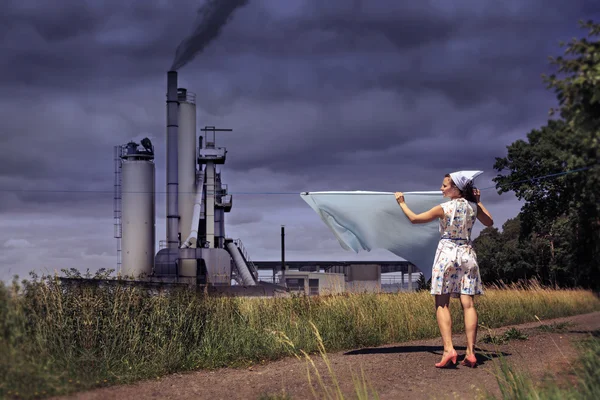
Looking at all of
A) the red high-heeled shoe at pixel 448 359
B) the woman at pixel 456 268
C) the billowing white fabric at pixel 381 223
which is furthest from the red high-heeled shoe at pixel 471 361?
the billowing white fabric at pixel 381 223

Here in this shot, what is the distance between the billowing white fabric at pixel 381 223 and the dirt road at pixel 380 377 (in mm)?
1445

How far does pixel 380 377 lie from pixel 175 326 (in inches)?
119

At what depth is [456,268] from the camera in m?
6.63

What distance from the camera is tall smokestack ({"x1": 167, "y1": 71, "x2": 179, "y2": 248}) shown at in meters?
41.5

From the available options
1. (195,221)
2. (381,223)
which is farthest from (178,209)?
(381,223)

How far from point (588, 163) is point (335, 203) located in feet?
15.5

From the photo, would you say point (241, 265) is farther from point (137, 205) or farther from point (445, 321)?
point (445, 321)

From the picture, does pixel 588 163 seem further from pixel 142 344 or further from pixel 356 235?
pixel 142 344

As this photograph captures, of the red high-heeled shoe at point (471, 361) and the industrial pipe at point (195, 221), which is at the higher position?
the industrial pipe at point (195, 221)

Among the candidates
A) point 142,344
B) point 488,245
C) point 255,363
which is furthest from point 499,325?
point 488,245

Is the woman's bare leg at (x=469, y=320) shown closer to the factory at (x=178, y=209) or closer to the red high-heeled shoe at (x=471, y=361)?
the red high-heeled shoe at (x=471, y=361)

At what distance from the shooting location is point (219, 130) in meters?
45.8

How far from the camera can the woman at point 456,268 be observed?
6586mm

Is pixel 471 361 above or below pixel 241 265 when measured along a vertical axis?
below
